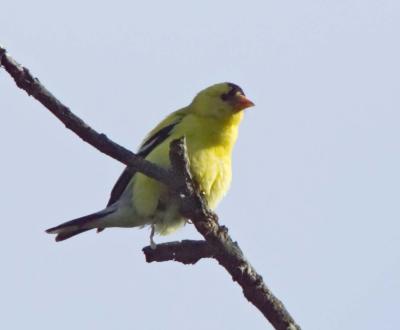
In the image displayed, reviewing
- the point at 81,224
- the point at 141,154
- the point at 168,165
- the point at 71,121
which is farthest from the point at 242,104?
the point at 71,121

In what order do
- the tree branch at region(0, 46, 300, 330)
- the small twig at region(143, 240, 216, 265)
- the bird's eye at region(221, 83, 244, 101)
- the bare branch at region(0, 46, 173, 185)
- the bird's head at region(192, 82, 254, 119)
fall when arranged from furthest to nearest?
the bird's eye at region(221, 83, 244, 101) → the bird's head at region(192, 82, 254, 119) → the small twig at region(143, 240, 216, 265) → the tree branch at region(0, 46, 300, 330) → the bare branch at region(0, 46, 173, 185)

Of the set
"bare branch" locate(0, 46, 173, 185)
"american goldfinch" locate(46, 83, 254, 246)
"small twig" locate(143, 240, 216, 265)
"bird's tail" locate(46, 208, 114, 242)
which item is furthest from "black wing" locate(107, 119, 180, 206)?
"bare branch" locate(0, 46, 173, 185)

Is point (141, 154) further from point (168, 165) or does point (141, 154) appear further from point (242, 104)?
point (242, 104)

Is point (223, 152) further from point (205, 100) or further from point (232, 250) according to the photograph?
point (232, 250)

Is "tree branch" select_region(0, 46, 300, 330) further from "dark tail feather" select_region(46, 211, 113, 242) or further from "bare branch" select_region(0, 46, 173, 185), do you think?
"dark tail feather" select_region(46, 211, 113, 242)

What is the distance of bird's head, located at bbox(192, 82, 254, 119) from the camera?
24.0ft

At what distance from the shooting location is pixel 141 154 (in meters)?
7.19

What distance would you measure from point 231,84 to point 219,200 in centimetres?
140

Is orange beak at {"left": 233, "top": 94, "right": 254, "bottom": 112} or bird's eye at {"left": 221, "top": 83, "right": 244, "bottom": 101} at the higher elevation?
bird's eye at {"left": 221, "top": 83, "right": 244, "bottom": 101}

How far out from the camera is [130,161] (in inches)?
162

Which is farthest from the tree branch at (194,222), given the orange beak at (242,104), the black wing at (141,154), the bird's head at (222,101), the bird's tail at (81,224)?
the orange beak at (242,104)

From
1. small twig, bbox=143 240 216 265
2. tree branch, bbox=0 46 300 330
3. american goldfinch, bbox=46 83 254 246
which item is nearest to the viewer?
tree branch, bbox=0 46 300 330

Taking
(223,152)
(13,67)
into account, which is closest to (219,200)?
(223,152)

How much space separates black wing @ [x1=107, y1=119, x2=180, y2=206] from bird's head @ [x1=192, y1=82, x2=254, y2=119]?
1.03 ft
